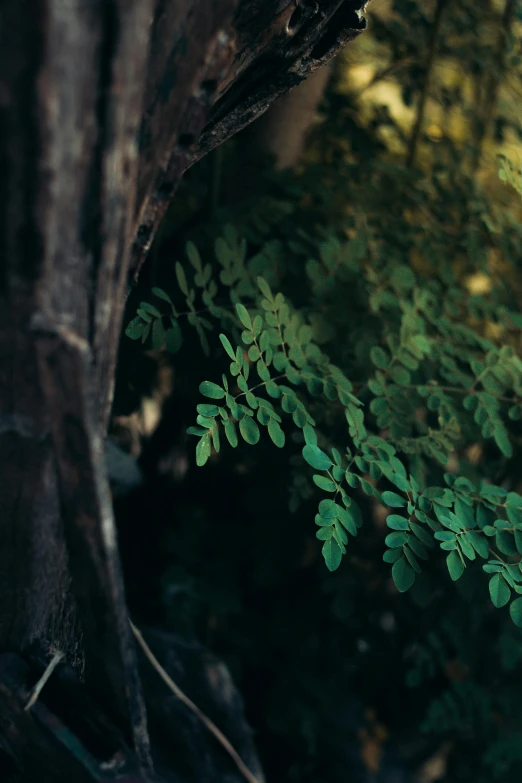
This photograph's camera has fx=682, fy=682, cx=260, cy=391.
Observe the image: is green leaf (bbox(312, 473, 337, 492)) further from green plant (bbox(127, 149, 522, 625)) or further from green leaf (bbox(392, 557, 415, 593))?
green leaf (bbox(392, 557, 415, 593))

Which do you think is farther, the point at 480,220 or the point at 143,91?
the point at 480,220

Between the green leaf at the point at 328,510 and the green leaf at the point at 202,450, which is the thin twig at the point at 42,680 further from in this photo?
the green leaf at the point at 328,510

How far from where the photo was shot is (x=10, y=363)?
35.0 inches

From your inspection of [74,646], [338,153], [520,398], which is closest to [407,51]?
[338,153]

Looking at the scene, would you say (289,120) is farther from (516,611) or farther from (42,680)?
(42,680)

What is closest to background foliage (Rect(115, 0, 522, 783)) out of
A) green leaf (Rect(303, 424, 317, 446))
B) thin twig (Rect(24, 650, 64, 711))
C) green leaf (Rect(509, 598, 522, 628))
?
green leaf (Rect(303, 424, 317, 446))

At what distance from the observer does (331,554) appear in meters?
1.28

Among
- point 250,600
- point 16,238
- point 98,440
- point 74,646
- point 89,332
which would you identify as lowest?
point 250,600

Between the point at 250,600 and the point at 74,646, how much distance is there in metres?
1.53

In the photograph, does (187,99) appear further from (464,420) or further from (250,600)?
(250,600)

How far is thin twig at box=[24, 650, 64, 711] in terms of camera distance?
116 cm

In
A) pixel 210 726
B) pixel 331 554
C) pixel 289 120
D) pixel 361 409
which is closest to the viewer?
pixel 331 554

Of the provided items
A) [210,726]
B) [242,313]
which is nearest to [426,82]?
[242,313]

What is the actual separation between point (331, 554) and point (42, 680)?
549 millimetres
